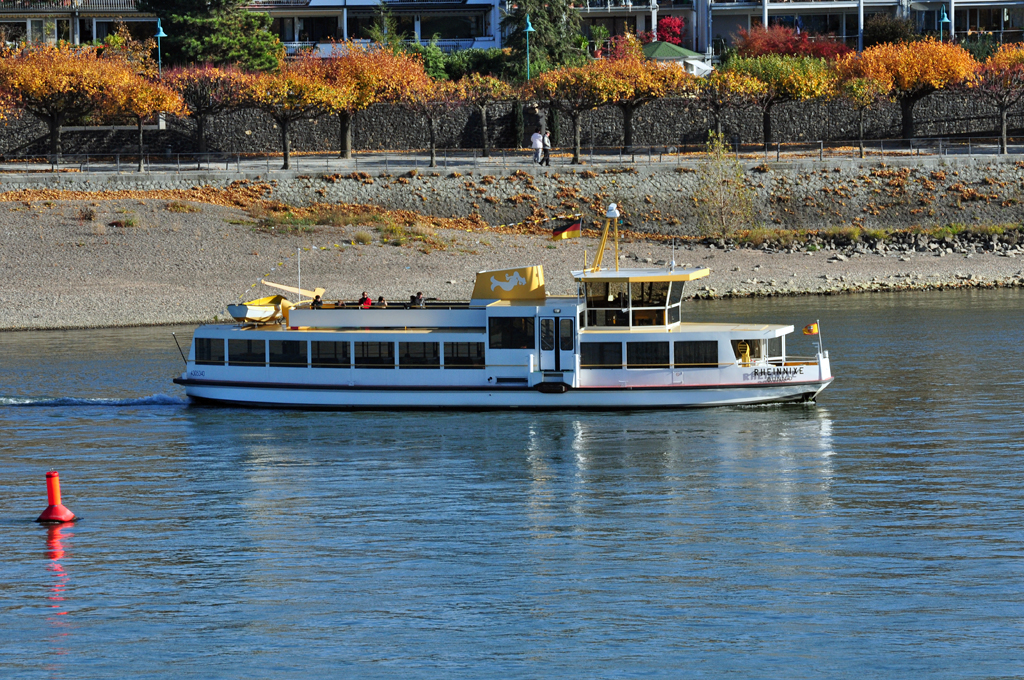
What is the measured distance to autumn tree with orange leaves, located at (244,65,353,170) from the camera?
7969 cm

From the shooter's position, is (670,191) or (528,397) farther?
(670,191)

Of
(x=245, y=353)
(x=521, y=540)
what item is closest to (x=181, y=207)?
(x=245, y=353)

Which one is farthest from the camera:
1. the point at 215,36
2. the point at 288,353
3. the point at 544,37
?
the point at 544,37

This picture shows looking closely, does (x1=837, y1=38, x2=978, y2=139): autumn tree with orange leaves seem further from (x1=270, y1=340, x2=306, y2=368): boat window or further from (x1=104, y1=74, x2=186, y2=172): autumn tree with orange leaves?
(x1=270, y1=340, x2=306, y2=368): boat window

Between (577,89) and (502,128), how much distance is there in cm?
1083

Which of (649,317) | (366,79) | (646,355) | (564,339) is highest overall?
(366,79)

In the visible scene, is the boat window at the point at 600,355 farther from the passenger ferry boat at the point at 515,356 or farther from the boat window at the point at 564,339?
the boat window at the point at 564,339

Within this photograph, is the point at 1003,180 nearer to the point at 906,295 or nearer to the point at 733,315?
the point at 906,295

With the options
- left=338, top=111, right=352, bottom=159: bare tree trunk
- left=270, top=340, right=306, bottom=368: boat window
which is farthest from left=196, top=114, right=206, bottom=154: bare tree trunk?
left=270, top=340, right=306, bottom=368: boat window

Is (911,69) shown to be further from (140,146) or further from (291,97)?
(140,146)

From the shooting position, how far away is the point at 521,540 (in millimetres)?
25125

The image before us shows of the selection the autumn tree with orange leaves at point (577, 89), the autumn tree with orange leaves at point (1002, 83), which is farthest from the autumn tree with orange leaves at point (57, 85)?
the autumn tree with orange leaves at point (1002, 83)

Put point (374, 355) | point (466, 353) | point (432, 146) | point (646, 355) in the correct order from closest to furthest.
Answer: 1. point (646, 355)
2. point (466, 353)
3. point (374, 355)
4. point (432, 146)

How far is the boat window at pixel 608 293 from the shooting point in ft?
126
